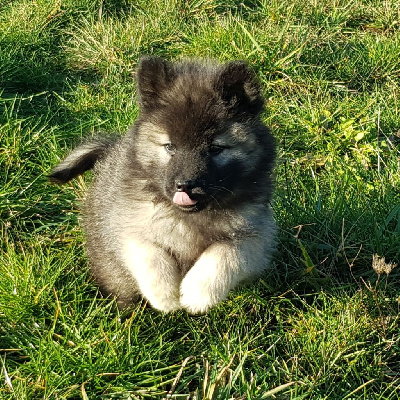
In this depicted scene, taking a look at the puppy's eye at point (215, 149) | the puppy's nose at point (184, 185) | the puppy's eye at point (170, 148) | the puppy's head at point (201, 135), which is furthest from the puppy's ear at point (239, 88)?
the puppy's nose at point (184, 185)

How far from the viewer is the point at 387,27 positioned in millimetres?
6004

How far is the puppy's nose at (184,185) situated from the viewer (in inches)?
112

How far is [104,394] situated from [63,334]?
0.49 meters

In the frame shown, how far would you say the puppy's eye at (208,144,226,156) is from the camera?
294cm

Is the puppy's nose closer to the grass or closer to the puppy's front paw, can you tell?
the puppy's front paw

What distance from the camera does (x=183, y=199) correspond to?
9.50 ft

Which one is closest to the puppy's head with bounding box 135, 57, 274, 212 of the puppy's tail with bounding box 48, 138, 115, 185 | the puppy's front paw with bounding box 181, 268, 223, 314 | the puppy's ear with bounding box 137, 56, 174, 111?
the puppy's ear with bounding box 137, 56, 174, 111

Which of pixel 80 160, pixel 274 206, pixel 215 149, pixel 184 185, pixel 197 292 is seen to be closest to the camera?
pixel 184 185

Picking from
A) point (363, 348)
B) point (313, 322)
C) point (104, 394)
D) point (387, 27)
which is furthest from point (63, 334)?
point (387, 27)

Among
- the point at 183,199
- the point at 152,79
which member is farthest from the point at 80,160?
the point at 183,199

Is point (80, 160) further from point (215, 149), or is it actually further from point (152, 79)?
point (215, 149)

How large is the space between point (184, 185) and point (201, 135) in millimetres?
246

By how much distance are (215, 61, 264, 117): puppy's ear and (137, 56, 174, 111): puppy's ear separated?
275 millimetres

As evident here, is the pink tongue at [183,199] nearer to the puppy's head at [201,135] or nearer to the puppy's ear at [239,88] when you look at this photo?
the puppy's head at [201,135]
